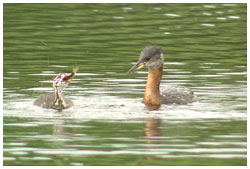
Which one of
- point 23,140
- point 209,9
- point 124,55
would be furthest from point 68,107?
point 209,9

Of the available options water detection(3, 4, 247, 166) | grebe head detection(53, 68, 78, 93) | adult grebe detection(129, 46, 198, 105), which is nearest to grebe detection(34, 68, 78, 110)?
grebe head detection(53, 68, 78, 93)

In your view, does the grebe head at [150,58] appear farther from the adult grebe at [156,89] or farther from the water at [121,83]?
the water at [121,83]

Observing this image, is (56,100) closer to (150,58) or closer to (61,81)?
(61,81)

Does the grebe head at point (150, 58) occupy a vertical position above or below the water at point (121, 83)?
above

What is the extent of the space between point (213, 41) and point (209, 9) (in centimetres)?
781

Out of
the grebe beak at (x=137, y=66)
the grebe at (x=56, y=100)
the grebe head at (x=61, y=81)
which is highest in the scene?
the grebe beak at (x=137, y=66)

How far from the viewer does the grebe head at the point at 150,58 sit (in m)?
20.8

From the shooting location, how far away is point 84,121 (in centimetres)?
1845

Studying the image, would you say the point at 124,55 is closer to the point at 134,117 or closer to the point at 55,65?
the point at 55,65

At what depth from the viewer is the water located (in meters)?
15.9

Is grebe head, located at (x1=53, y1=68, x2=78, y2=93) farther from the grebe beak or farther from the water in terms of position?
the grebe beak

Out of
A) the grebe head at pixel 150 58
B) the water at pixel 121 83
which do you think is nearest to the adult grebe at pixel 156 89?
the grebe head at pixel 150 58

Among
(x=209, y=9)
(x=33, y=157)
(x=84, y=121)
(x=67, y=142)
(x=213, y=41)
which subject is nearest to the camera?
(x=33, y=157)

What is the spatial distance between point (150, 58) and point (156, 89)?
0.67 m
